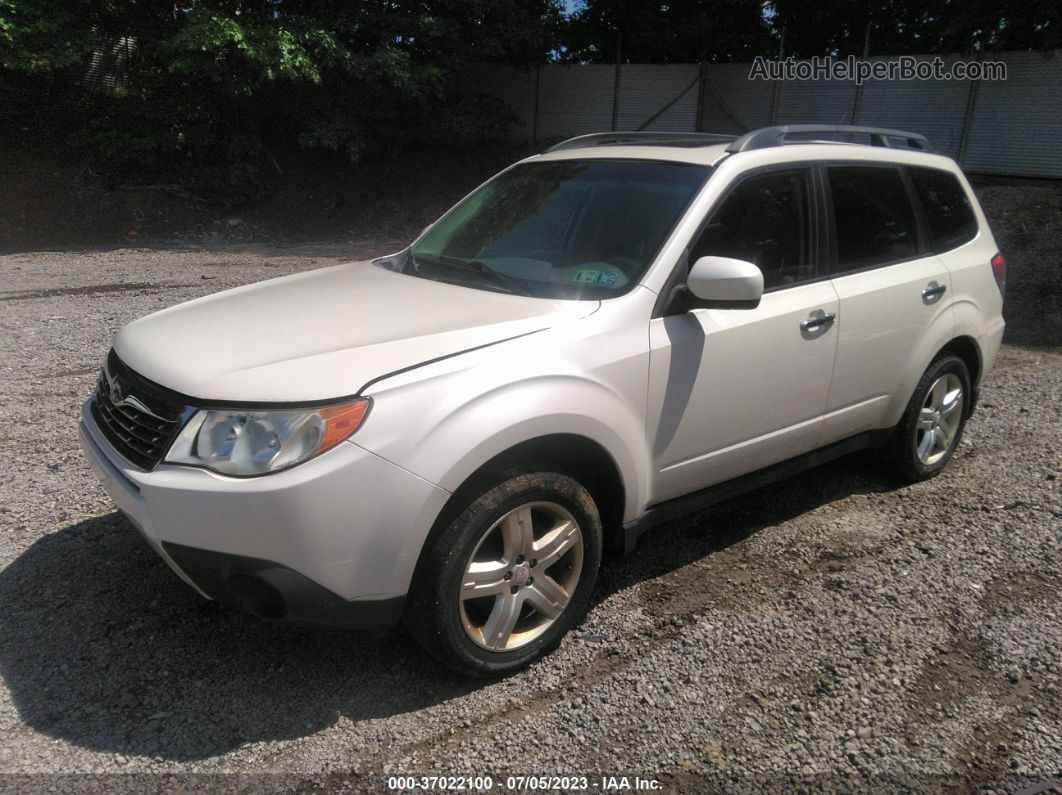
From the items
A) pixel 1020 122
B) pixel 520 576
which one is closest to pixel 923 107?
pixel 1020 122

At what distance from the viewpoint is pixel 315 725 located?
2785 mm

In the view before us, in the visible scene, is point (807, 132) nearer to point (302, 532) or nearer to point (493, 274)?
point (493, 274)

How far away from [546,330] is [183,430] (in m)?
1.22

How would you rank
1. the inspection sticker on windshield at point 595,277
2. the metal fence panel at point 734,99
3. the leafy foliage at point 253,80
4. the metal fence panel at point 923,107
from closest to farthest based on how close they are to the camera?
the inspection sticker on windshield at point 595,277 < the leafy foliage at point 253,80 < the metal fence panel at point 923,107 < the metal fence panel at point 734,99

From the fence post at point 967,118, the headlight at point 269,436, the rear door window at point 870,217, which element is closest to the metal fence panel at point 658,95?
the fence post at point 967,118

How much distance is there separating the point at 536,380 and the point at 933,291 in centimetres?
261

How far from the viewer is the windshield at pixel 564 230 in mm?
3373

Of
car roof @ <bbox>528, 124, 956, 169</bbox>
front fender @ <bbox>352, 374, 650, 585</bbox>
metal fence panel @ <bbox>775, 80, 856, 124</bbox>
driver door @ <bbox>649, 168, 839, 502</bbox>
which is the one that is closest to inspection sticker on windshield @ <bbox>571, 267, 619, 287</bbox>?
driver door @ <bbox>649, 168, 839, 502</bbox>

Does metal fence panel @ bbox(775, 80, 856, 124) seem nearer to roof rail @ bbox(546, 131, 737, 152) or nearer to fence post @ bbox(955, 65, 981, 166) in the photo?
fence post @ bbox(955, 65, 981, 166)

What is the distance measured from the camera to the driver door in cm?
329

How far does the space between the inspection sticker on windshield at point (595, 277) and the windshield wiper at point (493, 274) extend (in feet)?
0.63

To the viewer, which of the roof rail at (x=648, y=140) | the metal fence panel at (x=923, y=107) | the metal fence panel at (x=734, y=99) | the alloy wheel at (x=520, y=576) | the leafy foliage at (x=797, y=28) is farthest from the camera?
the metal fence panel at (x=734, y=99)

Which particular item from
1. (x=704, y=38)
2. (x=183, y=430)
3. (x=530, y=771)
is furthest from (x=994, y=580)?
(x=704, y=38)
